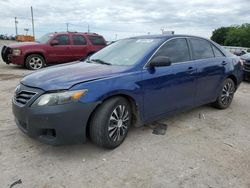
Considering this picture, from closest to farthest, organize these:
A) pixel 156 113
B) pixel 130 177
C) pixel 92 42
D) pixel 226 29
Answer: pixel 130 177 < pixel 156 113 < pixel 92 42 < pixel 226 29

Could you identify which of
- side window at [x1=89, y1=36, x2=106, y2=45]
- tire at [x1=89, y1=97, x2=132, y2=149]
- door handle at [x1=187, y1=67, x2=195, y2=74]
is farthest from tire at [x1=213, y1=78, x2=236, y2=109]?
side window at [x1=89, y1=36, x2=106, y2=45]

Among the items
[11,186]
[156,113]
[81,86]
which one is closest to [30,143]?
[11,186]

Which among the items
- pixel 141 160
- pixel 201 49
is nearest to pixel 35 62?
pixel 201 49

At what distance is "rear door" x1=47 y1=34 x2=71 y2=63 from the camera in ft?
37.0

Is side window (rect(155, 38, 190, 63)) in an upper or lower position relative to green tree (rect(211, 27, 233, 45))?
lower

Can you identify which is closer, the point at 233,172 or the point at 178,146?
the point at 233,172

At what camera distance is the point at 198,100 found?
490 cm

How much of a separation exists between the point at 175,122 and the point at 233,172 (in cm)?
173

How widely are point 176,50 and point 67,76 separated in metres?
2.02

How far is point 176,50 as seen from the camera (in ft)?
14.9

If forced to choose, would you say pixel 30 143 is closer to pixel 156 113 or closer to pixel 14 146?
pixel 14 146

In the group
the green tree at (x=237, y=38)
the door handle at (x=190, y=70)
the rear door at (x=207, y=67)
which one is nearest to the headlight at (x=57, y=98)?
the door handle at (x=190, y=70)

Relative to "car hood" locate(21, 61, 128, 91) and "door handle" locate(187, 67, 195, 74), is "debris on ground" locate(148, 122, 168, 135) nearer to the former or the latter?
"door handle" locate(187, 67, 195, 74)

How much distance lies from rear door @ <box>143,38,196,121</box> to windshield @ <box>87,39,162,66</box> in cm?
23
